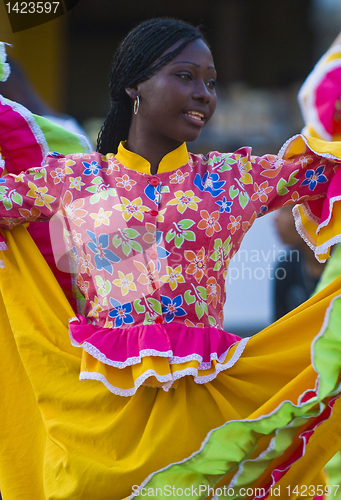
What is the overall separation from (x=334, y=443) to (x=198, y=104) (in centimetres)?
100

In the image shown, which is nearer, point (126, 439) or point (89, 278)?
point (126, 439)

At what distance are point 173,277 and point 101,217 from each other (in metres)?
0.26

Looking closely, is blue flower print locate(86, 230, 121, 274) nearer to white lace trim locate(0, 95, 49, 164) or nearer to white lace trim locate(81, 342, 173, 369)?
white lace trim locate(81, 342, 173, 369)

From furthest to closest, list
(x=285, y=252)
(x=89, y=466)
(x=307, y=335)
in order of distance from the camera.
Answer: (x=285, y=252)
(x=307, y=335)
(x=89, y=466)

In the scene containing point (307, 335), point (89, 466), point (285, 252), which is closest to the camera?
point (89, 466)

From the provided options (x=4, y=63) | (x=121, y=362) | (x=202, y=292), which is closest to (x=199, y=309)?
(x=202, y=292)

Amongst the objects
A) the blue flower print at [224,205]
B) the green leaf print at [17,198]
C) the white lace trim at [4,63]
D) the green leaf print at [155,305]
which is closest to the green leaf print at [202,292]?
the green leaf print at [155,305]

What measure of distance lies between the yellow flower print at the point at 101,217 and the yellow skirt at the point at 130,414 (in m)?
0.27

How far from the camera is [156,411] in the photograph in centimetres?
176

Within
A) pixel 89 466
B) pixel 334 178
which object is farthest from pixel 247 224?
pixel 89 466

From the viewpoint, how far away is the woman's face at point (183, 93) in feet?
6.06

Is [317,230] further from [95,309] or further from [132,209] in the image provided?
[95,309]

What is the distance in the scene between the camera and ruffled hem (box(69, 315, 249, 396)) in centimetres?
172

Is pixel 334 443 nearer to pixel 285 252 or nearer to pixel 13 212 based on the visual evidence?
pixel 13 212
